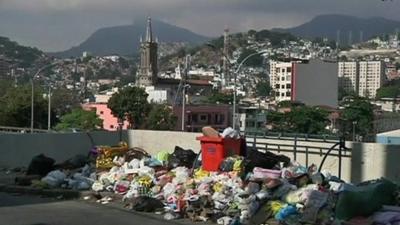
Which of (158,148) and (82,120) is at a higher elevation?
(158,148)

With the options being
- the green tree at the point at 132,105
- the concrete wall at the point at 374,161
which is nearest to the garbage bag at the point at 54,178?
the concrete wall at the point at 374,161

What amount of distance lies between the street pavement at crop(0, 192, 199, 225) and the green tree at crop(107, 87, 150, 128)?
90.3m

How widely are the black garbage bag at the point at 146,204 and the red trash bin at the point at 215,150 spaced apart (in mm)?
2384

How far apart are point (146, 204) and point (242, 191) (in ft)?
6.43

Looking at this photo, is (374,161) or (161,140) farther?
(161,140)

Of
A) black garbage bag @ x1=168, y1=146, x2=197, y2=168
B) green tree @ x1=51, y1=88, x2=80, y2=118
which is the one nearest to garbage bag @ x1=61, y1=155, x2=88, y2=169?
black garbage bag @ x1=168, y1=146, x2=197, y2=168

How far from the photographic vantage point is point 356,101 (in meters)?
117

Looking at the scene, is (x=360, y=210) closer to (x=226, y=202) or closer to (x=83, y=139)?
(x=226, y=202)

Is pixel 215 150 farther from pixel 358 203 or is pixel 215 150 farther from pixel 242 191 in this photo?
pixel 358 203

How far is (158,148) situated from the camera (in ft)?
85.9

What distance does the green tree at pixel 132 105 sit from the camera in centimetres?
10569

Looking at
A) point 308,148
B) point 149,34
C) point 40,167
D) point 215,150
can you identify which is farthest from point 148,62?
point 215,150

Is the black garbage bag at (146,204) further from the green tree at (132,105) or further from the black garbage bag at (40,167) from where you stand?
the green tree at (132,105)

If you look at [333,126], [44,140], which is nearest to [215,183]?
[44,140]
